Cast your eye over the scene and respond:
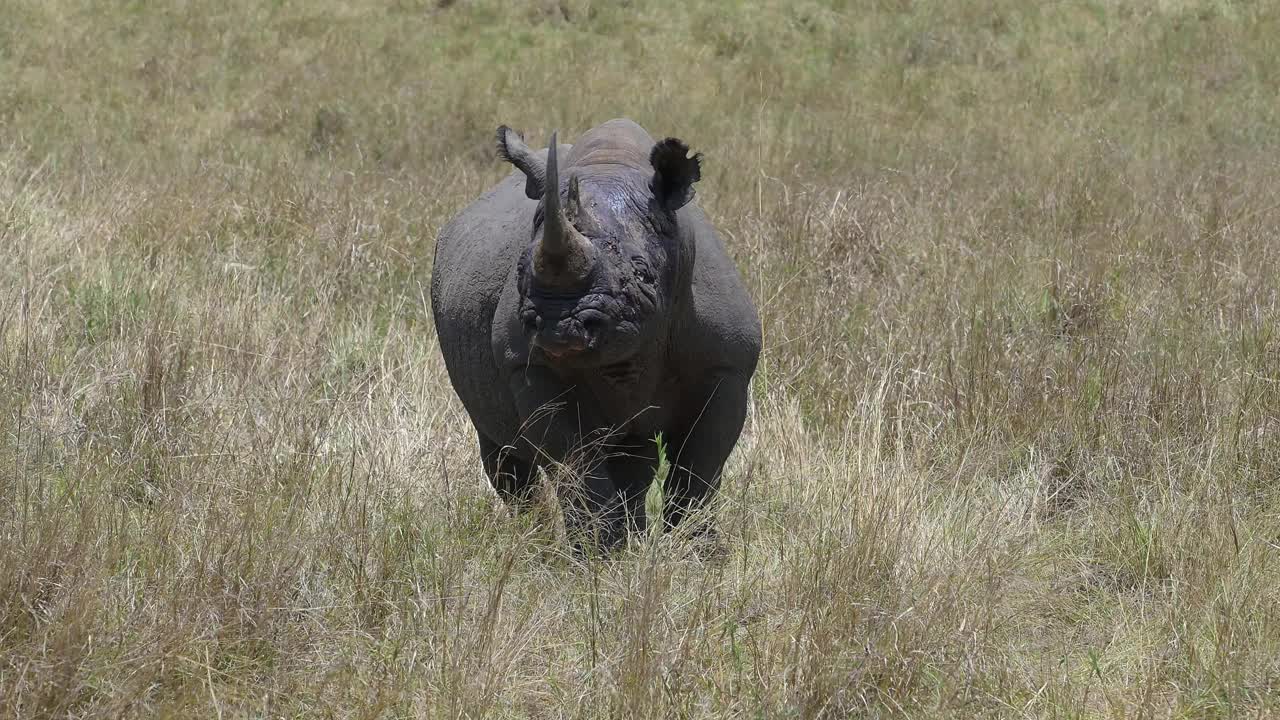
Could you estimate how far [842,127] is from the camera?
41.0ft

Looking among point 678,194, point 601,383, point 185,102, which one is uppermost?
point 678,194

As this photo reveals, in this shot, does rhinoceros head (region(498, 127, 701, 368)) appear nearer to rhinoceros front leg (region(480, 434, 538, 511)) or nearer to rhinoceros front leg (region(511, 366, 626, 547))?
rhinoceros front leg (region(511, 366, 626, 547))

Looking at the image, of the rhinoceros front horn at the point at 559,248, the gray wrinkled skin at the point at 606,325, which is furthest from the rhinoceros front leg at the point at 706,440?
the rhinoceros front horn at the point at 559,248

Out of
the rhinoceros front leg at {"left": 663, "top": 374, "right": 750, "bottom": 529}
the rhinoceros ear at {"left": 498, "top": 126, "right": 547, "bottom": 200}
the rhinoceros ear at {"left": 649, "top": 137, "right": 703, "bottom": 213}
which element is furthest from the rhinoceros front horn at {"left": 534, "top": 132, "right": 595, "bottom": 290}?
the rhinoceros front leg at {"left": 663, "top": 374, "right": 750, "bottom": 529}

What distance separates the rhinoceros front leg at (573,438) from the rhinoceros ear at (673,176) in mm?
622

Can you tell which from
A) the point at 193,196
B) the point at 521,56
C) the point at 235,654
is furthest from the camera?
the point at 521,56

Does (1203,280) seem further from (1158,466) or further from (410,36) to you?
(410,36)

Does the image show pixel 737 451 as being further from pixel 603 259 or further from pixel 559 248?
pixel 559 248

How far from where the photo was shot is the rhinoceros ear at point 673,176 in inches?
156

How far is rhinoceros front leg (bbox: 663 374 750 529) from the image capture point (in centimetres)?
436

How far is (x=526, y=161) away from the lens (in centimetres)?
429

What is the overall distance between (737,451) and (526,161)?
1715mm

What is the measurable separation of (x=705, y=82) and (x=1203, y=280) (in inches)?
307

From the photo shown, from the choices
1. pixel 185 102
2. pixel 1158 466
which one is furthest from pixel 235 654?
pixel 185 102
